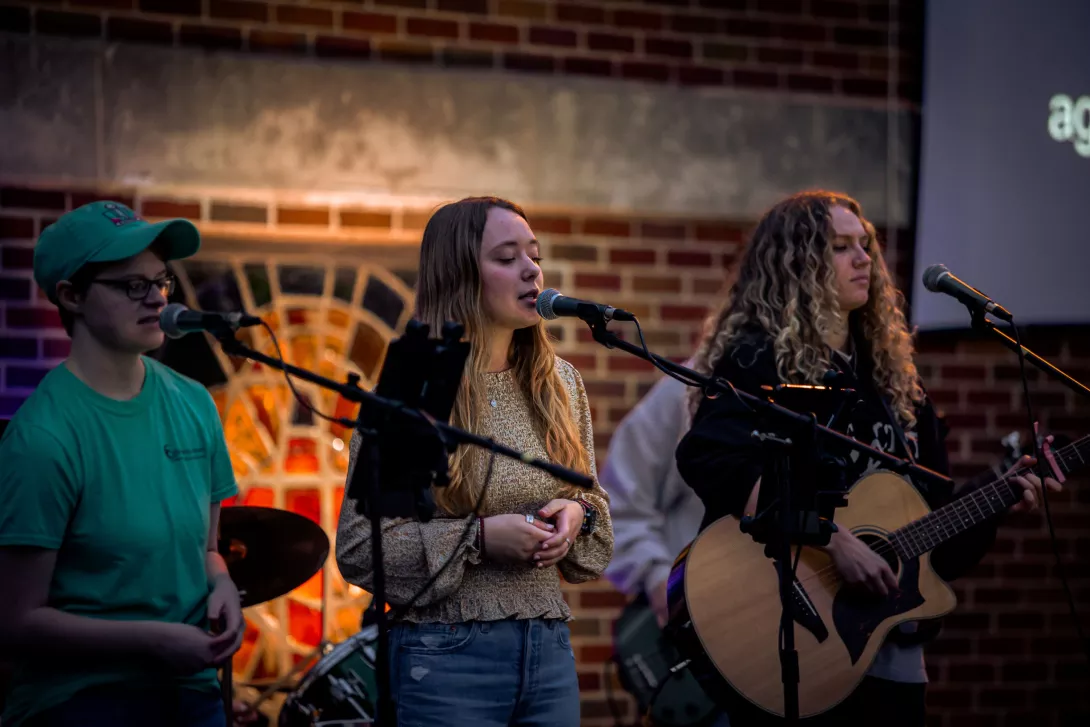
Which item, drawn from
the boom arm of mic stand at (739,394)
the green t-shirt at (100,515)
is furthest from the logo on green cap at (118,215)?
the boom arm of mic stand at (739,394)

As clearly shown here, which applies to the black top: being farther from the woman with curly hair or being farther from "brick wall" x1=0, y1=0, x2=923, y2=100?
"brick wall" x1=0, y1=0, x2=923, y2=100

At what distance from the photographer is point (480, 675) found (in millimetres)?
2467

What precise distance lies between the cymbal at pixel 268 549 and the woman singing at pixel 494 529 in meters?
0.70

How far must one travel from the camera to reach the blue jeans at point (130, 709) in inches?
93.8

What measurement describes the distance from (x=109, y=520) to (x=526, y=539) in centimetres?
86

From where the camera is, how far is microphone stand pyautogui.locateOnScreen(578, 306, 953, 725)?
2469mm

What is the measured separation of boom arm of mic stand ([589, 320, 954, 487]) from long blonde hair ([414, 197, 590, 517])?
0.30m

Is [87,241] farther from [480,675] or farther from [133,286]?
[480,675]

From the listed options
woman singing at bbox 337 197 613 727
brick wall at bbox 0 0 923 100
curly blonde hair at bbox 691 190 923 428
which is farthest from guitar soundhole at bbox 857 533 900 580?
brick wall at bbox 0 0 923 100

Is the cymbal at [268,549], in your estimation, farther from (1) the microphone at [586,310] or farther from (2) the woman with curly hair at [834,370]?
(1) the microphone at [586,310]

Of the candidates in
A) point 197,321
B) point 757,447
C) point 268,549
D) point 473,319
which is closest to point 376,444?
point 197,321

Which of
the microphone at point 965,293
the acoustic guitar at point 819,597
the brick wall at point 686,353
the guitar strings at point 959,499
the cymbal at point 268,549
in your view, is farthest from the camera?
the brick wall at point 686,353

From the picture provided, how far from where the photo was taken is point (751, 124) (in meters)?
4.77

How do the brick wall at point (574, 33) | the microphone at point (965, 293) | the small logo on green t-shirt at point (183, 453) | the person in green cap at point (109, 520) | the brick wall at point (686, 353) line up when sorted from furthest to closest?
the brick wall at point (574, 33), the brick wall at point (686, 353), the microphone at point (965, 293), the small logo on green t-shirt at point (183, 453), the person in green cap at point (109, 520)
